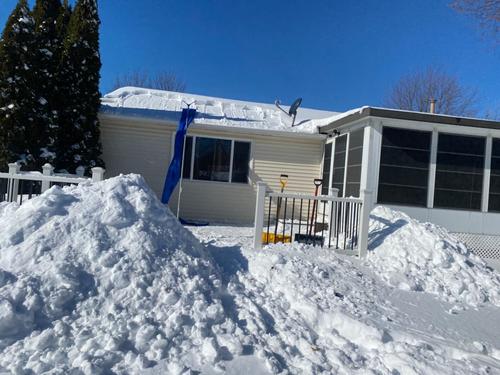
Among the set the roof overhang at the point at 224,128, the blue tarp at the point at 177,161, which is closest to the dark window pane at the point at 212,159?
the roof overhang at the point at 224,128

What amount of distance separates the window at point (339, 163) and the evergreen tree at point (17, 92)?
7703mm

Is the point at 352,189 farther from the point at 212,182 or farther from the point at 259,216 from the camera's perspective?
the point at 212,182

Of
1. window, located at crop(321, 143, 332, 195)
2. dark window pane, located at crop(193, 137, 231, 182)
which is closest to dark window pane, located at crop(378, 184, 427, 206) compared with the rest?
window, located at crop(321, 143, 332, 195)

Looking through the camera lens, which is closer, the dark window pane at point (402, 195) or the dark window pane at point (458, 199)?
the dark window pane at point (402, 195)

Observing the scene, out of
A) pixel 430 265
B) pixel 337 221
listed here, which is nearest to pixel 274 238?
pixel 337 221

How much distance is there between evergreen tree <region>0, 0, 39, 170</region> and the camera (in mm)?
9070

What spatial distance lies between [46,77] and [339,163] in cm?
794

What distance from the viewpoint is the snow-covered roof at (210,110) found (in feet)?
35.7

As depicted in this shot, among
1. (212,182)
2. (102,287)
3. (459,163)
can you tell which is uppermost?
(459,163)

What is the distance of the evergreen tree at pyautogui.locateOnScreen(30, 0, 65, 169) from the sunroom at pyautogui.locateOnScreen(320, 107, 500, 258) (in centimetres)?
751

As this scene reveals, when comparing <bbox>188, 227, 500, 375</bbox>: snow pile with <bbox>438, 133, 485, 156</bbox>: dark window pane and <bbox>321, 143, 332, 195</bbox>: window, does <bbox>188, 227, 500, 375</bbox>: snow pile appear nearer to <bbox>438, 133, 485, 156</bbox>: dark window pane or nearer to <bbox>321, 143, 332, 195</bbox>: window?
<bbox>438, 133, 485, 156</bbox>: dark window pane

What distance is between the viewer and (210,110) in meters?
12.4

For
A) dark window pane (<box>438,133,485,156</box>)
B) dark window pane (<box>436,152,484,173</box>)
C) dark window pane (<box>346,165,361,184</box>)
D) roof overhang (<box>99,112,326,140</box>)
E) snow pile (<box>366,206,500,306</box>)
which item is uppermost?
roof overhang (<box>99,112,326,140</box>)

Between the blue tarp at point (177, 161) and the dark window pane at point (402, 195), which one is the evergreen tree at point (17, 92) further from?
the dark window pane at point (402, 195)
